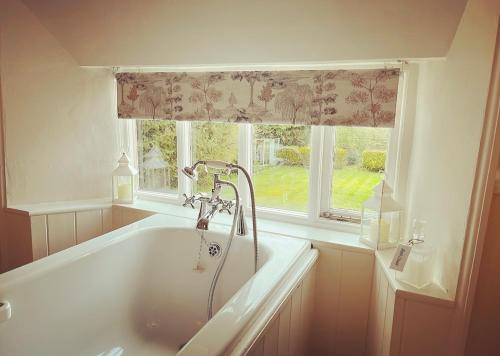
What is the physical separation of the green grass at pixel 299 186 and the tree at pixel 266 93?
0.40 metres

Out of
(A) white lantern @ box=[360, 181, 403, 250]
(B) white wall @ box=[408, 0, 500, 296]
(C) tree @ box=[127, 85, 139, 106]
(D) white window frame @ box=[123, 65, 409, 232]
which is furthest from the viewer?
(C) tree @ box=[127, 85, 139, 106]

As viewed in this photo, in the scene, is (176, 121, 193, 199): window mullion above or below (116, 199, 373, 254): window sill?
above

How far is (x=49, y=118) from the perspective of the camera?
1980 mm

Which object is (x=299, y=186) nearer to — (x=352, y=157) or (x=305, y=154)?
(x=305, y=154)

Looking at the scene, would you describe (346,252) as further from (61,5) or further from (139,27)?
(61,5)

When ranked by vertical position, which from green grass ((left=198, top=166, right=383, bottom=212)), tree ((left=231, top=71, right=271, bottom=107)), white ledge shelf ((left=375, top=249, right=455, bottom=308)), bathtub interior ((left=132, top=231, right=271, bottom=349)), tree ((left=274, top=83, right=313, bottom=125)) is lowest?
bathtub interior ((left=132, top=231, right=271, bottom=349))

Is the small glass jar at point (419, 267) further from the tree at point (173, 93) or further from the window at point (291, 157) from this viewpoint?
the tree at point (173, 93)

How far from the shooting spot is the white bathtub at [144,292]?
116 cm

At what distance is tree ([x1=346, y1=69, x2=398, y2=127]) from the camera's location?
1.56 metres

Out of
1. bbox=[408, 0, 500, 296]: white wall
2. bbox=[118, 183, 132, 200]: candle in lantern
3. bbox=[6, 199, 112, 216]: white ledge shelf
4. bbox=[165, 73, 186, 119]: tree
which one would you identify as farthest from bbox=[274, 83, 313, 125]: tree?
bbox=[6, 199, 112, 216]: white ledge shelf

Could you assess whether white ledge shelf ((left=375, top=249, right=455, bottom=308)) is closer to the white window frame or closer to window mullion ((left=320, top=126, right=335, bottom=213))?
the white window frame

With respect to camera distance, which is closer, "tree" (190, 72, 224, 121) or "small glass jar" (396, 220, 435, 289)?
"small glass jar" (396, 220, 435, 289)

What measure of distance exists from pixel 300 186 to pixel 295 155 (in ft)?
0.61

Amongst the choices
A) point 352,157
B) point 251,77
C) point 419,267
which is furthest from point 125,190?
point 419,267
